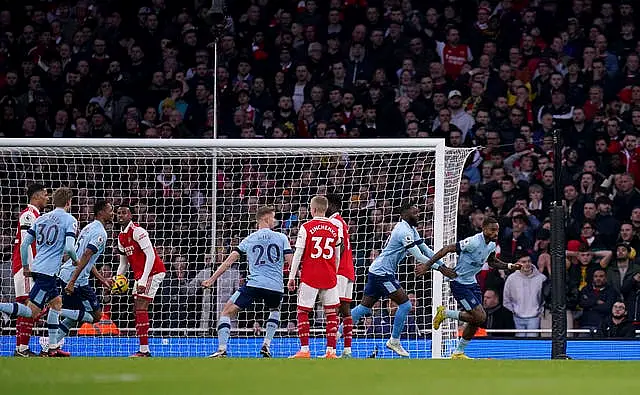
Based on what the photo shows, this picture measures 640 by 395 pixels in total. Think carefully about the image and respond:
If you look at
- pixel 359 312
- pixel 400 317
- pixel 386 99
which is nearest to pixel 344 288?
pixel 359 312

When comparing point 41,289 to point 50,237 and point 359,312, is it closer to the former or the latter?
point 50,237

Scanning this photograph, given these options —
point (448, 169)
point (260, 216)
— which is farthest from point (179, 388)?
point (448, 169)

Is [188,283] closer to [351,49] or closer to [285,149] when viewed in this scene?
[285,149]

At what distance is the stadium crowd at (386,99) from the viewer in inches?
553

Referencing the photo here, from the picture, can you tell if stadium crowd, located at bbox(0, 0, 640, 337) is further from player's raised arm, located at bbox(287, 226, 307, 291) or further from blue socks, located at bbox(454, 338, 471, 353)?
player's raised arm, located at bbox(287, 226, 307, 291)

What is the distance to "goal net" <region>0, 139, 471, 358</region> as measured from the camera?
13016mm

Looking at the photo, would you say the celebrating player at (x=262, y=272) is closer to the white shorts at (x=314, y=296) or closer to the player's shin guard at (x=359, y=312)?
the white shorts at (x=314, y=296)

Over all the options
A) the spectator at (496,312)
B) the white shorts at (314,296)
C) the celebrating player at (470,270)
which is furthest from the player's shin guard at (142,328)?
the spectator at (496,312)

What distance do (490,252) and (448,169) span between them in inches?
66.1

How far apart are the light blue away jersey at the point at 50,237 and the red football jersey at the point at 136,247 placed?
0.69 m

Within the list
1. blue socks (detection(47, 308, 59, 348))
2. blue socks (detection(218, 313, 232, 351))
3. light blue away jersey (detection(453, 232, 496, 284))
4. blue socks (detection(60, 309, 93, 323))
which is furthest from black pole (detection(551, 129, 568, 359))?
blue socks (detection(47, 308, 59, 348))

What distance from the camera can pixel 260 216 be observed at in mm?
11953

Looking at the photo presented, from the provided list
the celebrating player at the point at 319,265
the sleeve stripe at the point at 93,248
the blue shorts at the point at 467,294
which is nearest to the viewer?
the celebrating player at the point at 319,265

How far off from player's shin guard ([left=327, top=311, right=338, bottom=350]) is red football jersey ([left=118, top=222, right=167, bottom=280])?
70.3 inches
